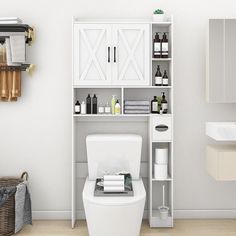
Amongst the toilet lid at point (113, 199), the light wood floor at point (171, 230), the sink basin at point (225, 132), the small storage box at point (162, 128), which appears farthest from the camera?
the small storage box at point (162, 128)

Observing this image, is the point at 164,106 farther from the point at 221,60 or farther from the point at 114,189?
the point at 114,189

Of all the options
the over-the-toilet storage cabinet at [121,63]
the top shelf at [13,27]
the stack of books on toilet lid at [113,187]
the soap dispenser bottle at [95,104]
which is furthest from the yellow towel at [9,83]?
the stack of books on toilet lid at [113,187]

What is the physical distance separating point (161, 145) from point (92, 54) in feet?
3.72

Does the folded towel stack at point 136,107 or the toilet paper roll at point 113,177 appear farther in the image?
the folded towel stack at point 136,107

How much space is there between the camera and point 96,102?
12.9 feet

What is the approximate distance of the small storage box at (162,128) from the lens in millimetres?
3814

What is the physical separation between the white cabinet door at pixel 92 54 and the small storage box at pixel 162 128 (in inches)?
22.9

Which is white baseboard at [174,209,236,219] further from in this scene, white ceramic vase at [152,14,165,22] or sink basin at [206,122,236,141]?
white ceramic vase at [152,14,165,22]

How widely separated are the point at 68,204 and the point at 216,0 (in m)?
2.51

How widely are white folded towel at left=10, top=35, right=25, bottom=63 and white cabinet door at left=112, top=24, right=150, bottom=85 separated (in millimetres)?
854

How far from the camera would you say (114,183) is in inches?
134

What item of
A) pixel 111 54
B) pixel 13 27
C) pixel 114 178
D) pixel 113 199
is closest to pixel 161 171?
pixel 114 178

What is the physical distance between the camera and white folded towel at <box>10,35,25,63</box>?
3785mm

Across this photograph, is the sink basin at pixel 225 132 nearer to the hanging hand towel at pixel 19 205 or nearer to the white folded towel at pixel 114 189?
the white folded towel at pixel 114 189
